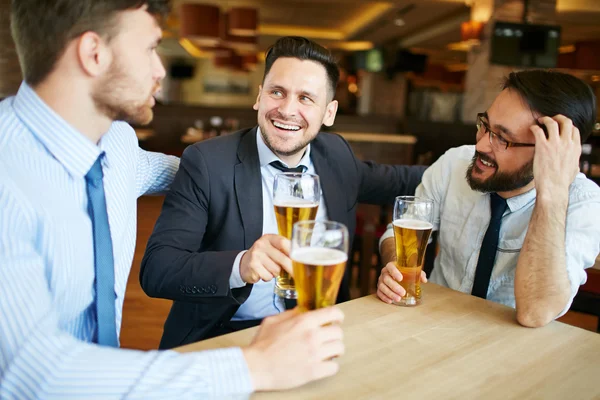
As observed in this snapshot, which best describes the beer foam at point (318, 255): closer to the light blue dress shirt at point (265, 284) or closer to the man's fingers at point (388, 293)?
the man's fingers at point (388, 293)

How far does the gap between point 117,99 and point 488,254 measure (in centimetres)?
122

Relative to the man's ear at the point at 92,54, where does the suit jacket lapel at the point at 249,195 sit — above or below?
below

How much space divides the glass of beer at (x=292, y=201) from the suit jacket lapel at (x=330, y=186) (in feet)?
2.06

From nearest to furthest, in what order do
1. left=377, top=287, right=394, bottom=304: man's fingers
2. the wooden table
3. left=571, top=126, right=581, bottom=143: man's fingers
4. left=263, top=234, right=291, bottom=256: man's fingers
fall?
the wooden table < left=263, top=234, right=291, bottom=256: man's fingers < left=377, top=287, right=394, bottom=304: man's fingers < left=571, top=126, right=581, bottom=143: man's fingers

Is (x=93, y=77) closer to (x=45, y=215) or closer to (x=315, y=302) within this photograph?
(x=45, y=215)

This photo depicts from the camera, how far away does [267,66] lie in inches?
78.2

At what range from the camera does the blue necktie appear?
3.72 ft

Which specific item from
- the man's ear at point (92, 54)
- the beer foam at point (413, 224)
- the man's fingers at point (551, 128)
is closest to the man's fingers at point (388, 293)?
the beer foam at point (413, 224)

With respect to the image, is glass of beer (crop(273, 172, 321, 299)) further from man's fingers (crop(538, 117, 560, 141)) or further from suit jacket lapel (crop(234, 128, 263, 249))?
man's fingers (crop(538, 117, 560, 141))

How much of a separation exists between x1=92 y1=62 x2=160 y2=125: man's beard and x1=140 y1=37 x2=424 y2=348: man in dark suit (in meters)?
0.45

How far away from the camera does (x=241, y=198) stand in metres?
1.77

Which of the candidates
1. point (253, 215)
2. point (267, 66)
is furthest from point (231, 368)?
point (267, 66)

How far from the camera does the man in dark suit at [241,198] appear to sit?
147cm

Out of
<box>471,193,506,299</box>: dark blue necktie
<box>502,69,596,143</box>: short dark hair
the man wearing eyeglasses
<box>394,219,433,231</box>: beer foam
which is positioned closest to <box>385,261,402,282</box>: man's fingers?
the man wearing eyeglasses
